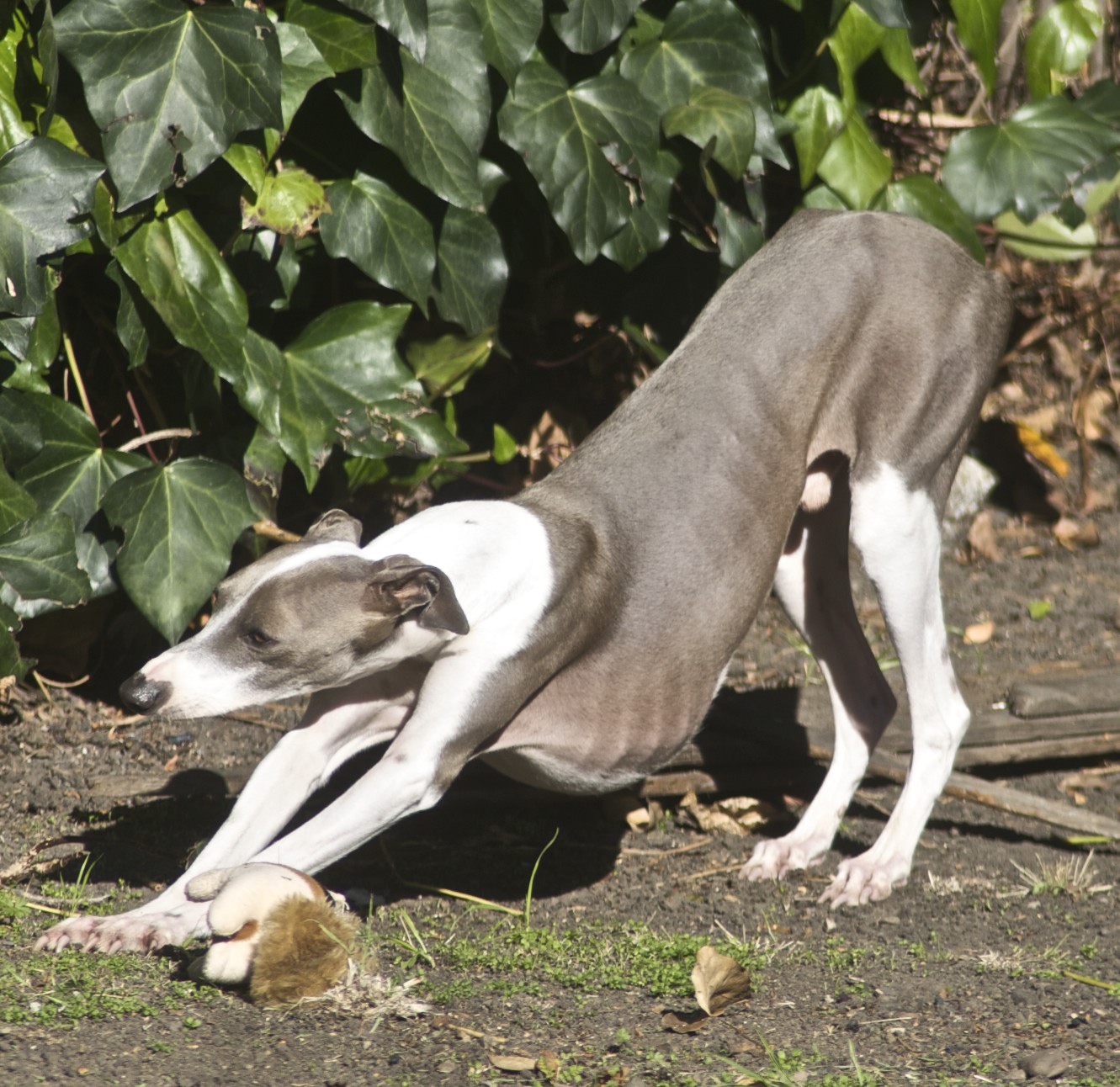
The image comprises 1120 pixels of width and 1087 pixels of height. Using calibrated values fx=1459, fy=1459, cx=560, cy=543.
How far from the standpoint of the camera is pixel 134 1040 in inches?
99.4

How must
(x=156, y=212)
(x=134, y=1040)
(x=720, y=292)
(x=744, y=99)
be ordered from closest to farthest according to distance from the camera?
(x=134, y=1040), (x=156, y=212), (x=720, y=292), (x=744, y=99)

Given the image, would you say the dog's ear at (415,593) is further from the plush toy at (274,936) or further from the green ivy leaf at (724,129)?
the green ivy leaf at (724,129)

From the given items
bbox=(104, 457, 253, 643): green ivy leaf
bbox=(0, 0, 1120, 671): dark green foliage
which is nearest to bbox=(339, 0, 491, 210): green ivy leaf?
bbox=(0, 0, 1120, 671): dark green foliage

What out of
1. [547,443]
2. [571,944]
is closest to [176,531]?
[571,944]

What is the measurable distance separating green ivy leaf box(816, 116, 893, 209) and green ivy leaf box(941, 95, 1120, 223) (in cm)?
24

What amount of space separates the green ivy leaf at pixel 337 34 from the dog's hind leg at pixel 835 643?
5.58 ft

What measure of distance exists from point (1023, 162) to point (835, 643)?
173 cm

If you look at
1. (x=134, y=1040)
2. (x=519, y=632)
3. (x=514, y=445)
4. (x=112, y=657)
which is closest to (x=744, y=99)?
(x=514, y=445)

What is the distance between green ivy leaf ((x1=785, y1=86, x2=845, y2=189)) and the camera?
4.67 m

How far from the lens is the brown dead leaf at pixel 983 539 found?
6.29 m

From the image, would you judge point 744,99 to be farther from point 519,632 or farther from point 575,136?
point 519,632

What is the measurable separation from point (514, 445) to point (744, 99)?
1.59 metres

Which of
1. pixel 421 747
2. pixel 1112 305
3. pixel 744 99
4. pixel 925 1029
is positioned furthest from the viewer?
pixel 1112 305

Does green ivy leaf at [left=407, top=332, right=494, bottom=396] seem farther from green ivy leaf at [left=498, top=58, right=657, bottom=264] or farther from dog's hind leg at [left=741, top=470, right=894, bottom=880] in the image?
dog's hind leg at [left=741, top=470, right=894, bottom=880]
